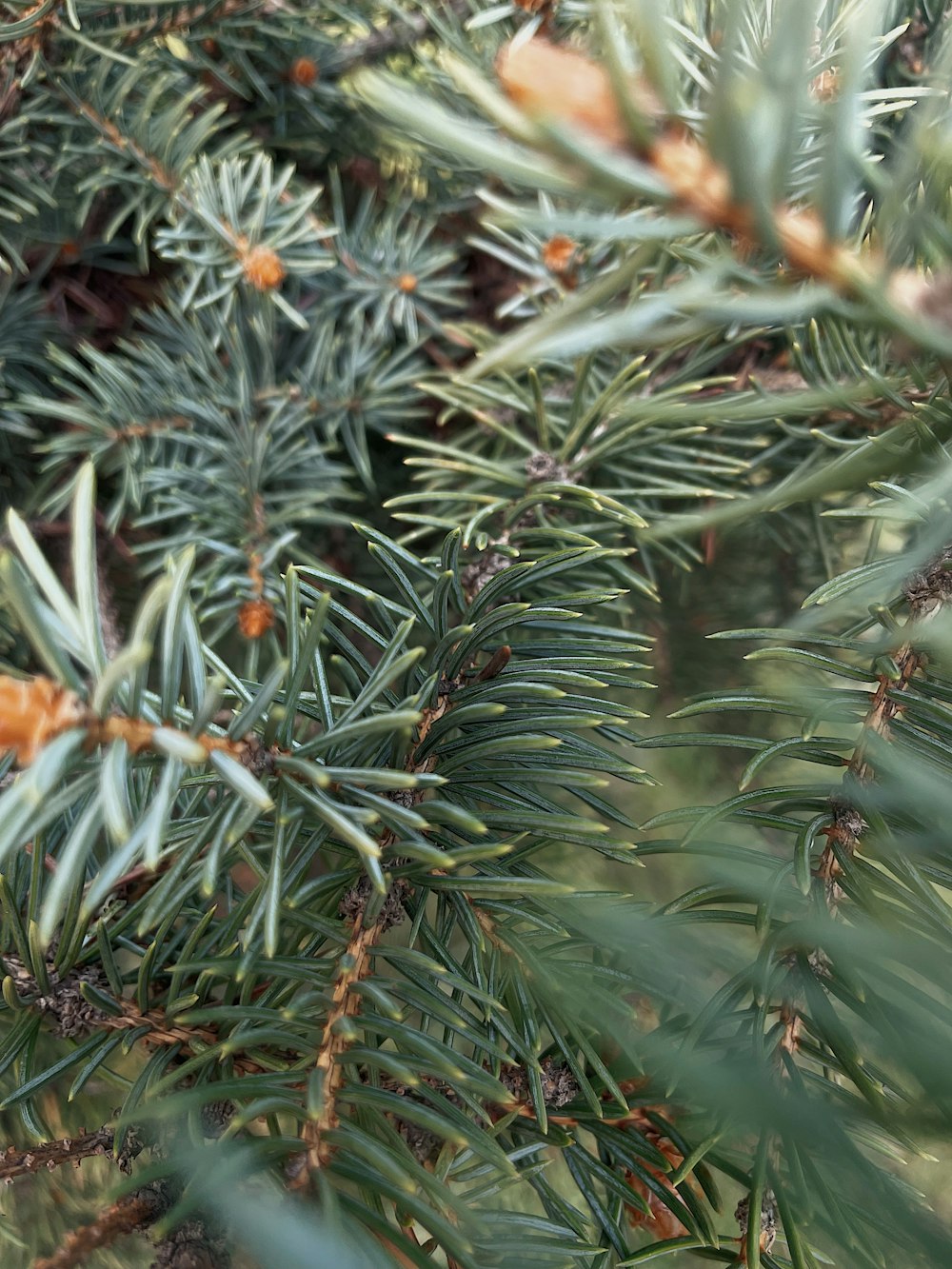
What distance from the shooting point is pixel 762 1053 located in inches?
8.1

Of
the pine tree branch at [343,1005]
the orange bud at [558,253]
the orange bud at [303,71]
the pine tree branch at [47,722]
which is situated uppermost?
the orange bud at [303,71]

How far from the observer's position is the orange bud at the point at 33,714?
0.14 meters

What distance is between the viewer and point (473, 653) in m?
0.25

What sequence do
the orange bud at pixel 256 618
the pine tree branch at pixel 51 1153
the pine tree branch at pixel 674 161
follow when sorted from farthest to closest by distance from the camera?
the orange bud at pixel 256 618
the pine tree branch at pixel 51 1153
the pine tree branch at pixel 674 161

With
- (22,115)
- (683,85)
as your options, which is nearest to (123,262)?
(22,115)

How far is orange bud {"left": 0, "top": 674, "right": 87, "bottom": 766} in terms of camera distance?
14 centimetres

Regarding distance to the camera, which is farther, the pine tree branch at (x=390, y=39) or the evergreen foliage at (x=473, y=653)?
the pine tree branch at (x=390, y=39)

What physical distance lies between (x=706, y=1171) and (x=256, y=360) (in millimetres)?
400

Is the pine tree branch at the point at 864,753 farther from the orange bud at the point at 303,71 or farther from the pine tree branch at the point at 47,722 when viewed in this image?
the orange bud at the point at 303,71

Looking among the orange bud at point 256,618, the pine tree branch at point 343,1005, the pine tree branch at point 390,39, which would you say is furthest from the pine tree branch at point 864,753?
the pine tree branch at point 390,39

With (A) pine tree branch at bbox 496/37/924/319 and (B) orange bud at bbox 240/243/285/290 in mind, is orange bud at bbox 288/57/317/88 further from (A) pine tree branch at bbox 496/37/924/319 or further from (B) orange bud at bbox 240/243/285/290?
(A) pine tree branch at bbox 496/37/924/319

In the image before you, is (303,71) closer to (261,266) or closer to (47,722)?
(261,266)

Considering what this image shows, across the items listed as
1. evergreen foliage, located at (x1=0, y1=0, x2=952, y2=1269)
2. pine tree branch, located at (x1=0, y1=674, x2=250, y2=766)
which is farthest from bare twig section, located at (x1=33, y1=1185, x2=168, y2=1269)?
pine tree branch, located at (x1=0, y1=674, x2=250, y2=766)

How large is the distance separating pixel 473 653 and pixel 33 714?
0.42 feet
